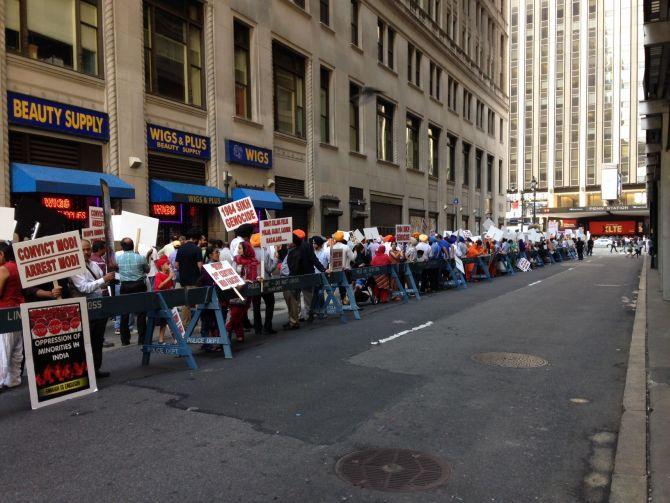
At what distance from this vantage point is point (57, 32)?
14836 mm

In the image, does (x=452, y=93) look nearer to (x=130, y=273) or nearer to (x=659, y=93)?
(x=659, y=93)

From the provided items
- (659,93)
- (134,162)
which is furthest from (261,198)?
(659,93)

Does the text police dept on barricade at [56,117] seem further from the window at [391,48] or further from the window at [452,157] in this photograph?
the window at [452,157]

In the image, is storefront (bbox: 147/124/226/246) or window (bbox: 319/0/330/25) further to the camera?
window (bbox: 319/0/330/25)

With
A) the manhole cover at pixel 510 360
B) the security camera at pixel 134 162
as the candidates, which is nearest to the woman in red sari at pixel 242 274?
the manhole cover at pixel 510 360

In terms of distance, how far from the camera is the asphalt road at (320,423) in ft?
13.5

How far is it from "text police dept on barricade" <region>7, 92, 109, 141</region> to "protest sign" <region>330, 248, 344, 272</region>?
23.8ft

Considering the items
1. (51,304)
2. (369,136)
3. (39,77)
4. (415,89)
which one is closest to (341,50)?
(369,136)

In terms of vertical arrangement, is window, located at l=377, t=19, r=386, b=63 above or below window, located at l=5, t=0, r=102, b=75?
above

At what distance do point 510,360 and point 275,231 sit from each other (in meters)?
4.92

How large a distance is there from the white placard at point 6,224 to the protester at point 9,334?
222 cm

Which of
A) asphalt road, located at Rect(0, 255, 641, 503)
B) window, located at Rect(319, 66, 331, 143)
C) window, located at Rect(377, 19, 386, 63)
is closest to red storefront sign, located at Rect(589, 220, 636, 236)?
window, located at Rect(377, 19, 386, 63)

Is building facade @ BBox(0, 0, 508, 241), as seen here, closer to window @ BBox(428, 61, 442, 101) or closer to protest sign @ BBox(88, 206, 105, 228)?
window @ BBox(428, 61, 442, 101)

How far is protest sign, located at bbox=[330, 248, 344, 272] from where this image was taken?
43.3 ft
